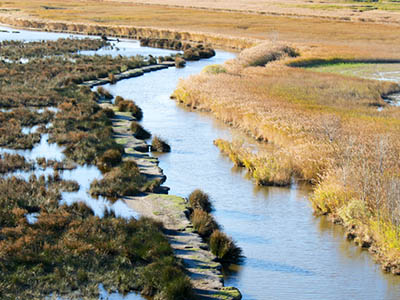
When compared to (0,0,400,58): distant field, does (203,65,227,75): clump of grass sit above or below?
below

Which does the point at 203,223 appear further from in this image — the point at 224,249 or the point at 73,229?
the point at 73,229

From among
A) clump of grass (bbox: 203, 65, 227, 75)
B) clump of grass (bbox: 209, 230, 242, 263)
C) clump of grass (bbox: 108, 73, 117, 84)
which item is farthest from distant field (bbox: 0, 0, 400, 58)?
clump of grass (bbox: 209, 230, 242, 263)

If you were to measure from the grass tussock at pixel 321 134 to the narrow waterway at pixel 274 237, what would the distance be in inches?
22.7

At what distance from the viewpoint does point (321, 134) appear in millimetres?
23406

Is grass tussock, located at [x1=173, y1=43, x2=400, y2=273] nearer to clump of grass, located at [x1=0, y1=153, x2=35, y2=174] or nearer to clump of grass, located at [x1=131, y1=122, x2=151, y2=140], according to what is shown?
clump of grass, located at [x1=131, y1=122, x2=151, y2=140]

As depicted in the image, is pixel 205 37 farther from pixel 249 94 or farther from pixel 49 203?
pixel 49 203

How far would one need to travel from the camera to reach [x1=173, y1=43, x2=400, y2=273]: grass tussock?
16.6m

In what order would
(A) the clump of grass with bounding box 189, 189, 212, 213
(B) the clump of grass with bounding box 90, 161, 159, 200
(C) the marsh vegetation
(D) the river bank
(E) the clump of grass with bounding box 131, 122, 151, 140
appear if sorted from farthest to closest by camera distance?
(E) the clump of grass with bounding box 131, 122, 151, 140, (B) the clump of grass with bounding box 90, 161, 159, 200, (A) the clump of grass with bounding box 189, 189, 212, 213, (D) the river bank, (C) the marsh vegetation

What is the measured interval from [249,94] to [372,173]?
17138 mm

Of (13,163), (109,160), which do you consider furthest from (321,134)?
(13,163)

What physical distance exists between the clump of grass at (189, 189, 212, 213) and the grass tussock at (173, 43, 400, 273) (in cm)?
320

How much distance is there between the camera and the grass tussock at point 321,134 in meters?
16.6

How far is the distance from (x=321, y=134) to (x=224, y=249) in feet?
32.7

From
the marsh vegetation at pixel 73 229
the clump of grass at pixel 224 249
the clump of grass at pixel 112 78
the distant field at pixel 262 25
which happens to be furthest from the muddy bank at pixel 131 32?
the clump of grass at pixel 224 249
